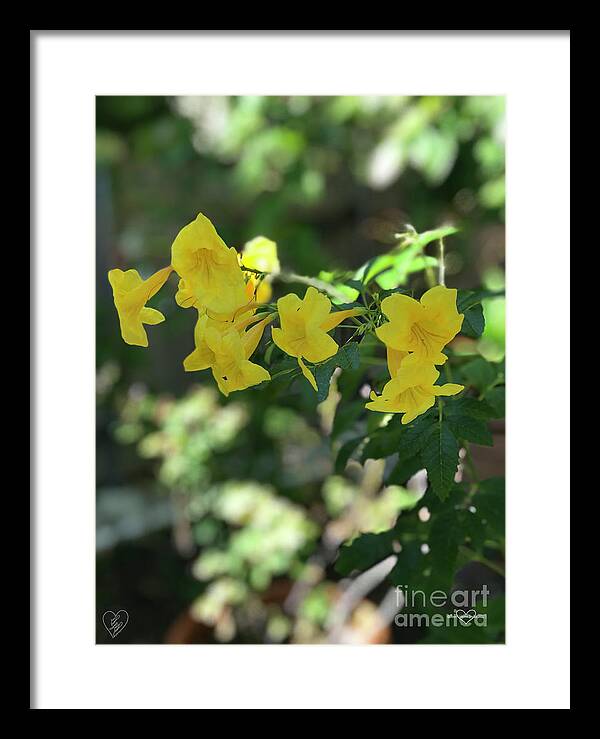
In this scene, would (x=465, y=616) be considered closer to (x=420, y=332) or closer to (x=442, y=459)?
(x=442, y=459)

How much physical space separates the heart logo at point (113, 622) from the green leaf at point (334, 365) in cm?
65

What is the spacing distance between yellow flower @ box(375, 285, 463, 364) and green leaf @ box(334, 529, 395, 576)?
0.35 metres

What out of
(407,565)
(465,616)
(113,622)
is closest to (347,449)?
(407,565)

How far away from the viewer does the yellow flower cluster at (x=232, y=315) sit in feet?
2.36

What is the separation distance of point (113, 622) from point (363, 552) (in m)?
0.48

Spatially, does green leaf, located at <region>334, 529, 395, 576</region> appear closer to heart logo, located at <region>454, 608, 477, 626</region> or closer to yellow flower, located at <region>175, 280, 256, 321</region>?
heart logo, located at <region>454, 608, 477, 626</region>

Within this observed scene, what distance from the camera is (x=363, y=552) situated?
3.15ft

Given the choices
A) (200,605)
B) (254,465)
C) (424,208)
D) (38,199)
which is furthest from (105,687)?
(424,208)

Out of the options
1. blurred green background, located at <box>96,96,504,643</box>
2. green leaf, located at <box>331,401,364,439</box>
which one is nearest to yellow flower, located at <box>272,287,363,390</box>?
green leaf, located at <box>331,401,364,439</box>

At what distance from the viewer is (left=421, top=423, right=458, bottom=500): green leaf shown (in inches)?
30.9

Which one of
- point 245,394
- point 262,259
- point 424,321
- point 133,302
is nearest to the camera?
point 424,321

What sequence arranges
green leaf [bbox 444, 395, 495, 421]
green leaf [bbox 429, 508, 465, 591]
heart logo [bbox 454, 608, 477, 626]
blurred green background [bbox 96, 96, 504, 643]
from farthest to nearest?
blurred green background [bbox 96, 96, 504, 643] → heart logo [bbox 454, 608, 477, 626] → green leaf [bbox 429, 508, 465, 591] → green leaf [bbox 444, 395, 495, 421]

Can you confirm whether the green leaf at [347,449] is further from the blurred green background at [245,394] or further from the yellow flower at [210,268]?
the blurred green background at [245,394]

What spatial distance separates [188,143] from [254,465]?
101cm
